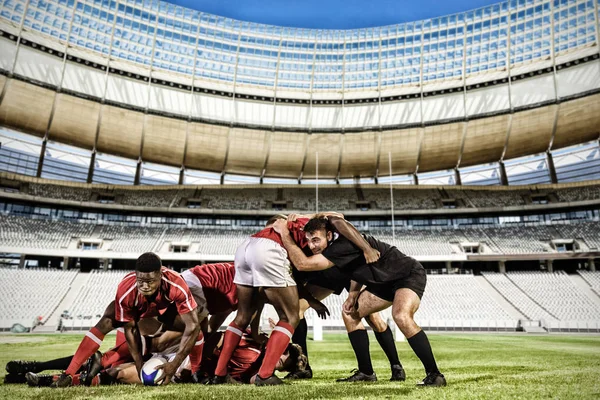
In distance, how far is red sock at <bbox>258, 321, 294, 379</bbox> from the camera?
4.25 meters

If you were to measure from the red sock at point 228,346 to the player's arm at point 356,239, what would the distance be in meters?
1.57

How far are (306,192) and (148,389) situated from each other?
38.8 m

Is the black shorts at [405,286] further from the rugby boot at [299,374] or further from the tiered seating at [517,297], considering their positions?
the tiered seating at [517,297]

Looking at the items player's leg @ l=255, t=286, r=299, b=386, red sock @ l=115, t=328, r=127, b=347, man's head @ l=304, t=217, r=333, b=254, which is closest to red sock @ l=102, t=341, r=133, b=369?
red sock @ l=115, t=328, r=127, b=347

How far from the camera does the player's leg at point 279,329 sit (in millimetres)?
4246

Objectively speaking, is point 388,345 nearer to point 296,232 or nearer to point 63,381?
point 296,232

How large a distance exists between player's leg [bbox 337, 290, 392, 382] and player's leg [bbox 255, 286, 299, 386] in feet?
2.70

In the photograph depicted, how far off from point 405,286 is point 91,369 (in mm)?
3465

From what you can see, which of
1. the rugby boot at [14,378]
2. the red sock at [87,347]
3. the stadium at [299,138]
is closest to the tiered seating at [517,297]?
the stadium at [299,138]

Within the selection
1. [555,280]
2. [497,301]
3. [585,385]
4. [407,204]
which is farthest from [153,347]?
[407,204]

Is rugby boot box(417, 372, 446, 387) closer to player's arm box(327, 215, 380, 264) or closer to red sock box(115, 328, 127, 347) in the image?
player's arm box(327, 215, 380, 264)

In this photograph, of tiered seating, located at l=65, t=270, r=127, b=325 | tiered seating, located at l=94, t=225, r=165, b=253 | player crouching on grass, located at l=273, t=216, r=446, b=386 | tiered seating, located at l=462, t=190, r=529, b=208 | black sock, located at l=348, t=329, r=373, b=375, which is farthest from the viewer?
tiered seating, located at l=462, t=190, r=529, b=208

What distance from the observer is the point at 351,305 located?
16.5ft

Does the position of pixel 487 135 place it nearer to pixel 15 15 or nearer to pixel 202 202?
pixel 202 202
